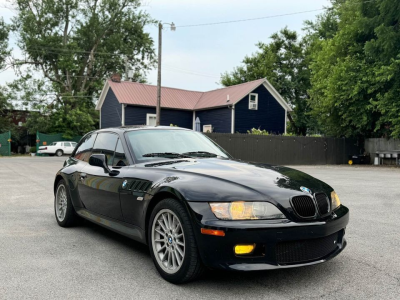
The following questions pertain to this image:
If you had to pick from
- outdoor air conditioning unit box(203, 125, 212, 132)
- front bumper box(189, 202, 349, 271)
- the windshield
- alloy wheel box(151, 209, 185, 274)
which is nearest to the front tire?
alloy wheel box(151, 209, 185, 274)

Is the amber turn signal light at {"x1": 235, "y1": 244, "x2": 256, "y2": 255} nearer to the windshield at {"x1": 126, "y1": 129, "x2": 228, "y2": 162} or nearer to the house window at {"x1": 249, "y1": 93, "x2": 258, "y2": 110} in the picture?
the windshield at {"x1": 126, "y1": 129, "x2": 228, "y2": 162}

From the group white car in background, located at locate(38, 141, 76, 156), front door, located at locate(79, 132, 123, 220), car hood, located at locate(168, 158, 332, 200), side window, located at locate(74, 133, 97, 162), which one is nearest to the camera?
car hood, located at locate(168, 158, 332, 200)

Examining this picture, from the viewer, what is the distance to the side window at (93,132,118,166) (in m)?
4.92

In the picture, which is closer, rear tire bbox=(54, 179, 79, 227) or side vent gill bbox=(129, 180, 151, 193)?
side vent gill bbox=(129, 180, 151, 193)

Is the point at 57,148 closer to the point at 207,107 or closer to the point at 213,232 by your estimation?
the point at 207,107

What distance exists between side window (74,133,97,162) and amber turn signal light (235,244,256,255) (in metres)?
3.13

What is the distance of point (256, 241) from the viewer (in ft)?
10.2

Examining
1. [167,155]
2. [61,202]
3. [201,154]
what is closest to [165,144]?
[167,155]

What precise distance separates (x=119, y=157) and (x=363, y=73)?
985 inches

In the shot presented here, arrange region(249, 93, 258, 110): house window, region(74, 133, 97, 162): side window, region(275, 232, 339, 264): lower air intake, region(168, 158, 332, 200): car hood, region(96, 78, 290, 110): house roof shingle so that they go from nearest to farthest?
1. region(275, 232, 339, 264): lower air intake
2. region(168, 158, 332, 200): car hood
3. region(74, 133, 97, 162): side window
4. region(96, 78, 290, 110): house roof shingle
5. region(249, 93, 258, 110): house window

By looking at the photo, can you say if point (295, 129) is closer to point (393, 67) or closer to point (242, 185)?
point (393, 67)

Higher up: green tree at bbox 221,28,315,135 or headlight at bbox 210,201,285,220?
green tree at bbox 221,28,315,135

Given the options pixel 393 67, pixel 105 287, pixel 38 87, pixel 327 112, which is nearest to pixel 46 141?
pixel 38 87

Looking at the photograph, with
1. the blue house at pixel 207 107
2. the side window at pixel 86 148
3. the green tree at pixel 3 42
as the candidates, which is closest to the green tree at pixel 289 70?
the blue house at pixel 207 107
